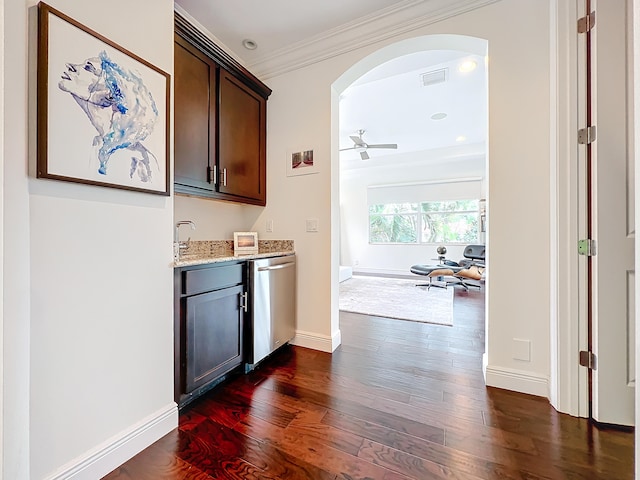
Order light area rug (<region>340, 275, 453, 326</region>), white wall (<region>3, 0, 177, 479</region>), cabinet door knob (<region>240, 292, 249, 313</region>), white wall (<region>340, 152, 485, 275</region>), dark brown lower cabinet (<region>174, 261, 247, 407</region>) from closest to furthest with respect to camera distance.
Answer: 1. white wall (<region>3, 0, 177, 479</region>)
2. dark brown lower cabinet (<region>174, 261, 247, 407</region>)
3. cabinet door knob (<region>240, 292, 249, 313</region>)
4. light area rug (<region>340, 275, 453, 326</region>)
5. white wall (<region>340, 152, 485, 275</region>)

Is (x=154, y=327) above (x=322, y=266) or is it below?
below

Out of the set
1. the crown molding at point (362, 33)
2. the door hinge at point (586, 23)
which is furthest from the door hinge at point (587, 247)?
the crown molding at point (362, 33)

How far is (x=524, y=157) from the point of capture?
1.76 metres

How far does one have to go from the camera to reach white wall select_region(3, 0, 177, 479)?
3.05 feet

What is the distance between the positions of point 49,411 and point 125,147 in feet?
3.63

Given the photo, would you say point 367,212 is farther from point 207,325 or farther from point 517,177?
point 207,325

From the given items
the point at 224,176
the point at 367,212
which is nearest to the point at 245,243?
the point at 224,176

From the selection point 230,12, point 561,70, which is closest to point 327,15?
point 230,12

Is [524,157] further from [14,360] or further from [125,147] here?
[14,360]

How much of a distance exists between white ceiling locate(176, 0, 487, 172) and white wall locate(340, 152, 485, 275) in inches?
22.1

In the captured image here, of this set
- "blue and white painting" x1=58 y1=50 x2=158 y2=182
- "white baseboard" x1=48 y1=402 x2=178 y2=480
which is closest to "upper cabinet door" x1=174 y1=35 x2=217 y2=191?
"blue and white painting" x1=58 y1=50 x2=158 y2=182

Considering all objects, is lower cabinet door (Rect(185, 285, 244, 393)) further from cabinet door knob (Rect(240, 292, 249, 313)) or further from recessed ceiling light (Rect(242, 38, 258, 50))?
recessed ceiling light (Rect(242, 38, 258, 50))

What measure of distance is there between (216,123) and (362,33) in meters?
1.39

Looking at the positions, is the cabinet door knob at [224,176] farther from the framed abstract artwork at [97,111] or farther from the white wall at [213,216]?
the framed abstract artwork at [97,111]
